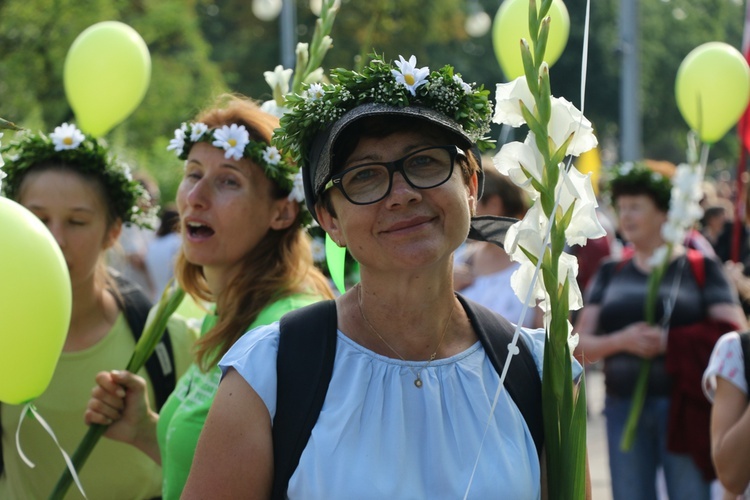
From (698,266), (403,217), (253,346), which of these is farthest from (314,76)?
(698,266)

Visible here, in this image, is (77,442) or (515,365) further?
(77,442)

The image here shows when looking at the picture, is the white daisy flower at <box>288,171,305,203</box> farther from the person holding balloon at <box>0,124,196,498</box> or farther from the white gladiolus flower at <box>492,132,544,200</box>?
the white gladiolus flower at <box>492,132,544,200</box>

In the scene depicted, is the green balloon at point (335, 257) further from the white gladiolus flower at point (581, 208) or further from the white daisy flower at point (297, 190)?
the white gladiolus flower at point (581, 208)

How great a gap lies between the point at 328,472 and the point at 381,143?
0.72 metres

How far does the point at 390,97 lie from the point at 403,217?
0.27 meters

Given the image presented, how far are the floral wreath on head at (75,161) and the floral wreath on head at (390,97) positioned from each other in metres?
1.57

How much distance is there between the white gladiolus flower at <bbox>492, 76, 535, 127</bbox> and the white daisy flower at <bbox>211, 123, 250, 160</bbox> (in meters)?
1.30

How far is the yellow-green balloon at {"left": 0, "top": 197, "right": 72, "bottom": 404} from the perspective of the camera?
2439 millimetres

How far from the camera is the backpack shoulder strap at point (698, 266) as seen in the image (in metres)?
5.73

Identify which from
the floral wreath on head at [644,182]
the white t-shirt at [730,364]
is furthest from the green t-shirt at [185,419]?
the floral wreath on head at [644,182]

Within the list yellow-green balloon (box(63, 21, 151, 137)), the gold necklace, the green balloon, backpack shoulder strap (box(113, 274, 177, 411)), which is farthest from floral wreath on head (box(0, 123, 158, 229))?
the gold necklace

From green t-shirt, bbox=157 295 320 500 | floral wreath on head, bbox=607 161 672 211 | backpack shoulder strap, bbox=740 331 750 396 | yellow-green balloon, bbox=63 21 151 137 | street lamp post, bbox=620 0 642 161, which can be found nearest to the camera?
green t-shirt, bbox=157 295 320 500

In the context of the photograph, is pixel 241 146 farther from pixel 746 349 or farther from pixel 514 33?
pixel 514 33

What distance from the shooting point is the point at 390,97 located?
2312 millimetres
